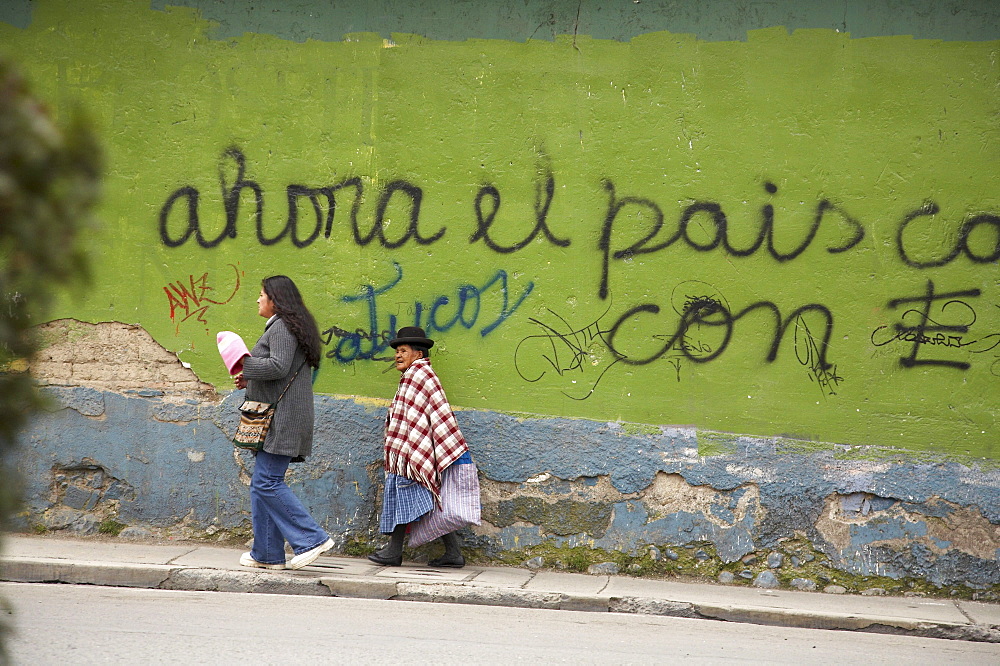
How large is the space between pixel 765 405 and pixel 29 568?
4.66 metres

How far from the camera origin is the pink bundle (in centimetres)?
572

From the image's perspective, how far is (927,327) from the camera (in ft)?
20.3

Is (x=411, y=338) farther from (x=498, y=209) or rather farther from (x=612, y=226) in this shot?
(x=612, y=226)

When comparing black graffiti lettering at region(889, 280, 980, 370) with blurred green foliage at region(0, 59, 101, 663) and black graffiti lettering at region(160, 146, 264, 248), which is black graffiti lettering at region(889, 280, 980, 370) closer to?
black graffiti lettering at region(160, 146, 264, 248)

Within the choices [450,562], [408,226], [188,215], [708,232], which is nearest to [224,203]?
[188,215]

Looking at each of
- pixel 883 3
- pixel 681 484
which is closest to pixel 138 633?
pixel 681 484

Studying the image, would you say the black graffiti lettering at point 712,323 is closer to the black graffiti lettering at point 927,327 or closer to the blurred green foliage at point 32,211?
the black graffiti lettering at point 927,327

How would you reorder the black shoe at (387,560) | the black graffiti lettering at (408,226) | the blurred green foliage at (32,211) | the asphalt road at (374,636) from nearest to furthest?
the blurred green foliage at (32,211)
the asphalt road at (374,636)
the black shoe at (387,560)
the black graffiti lettering at (408,226)

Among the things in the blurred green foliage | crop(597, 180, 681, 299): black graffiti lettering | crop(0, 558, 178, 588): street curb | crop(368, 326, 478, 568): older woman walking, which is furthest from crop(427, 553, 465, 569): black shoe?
the blurred green foliage

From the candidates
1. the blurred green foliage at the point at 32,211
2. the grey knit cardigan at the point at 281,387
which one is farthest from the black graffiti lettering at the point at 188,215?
the blurred green foliage at the point at 32,211

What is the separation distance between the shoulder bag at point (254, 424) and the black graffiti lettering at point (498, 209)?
1748 mm

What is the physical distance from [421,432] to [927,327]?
3315 mm

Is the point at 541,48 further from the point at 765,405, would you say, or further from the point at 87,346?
the point at 87,346

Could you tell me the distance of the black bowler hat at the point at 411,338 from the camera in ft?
20.6
